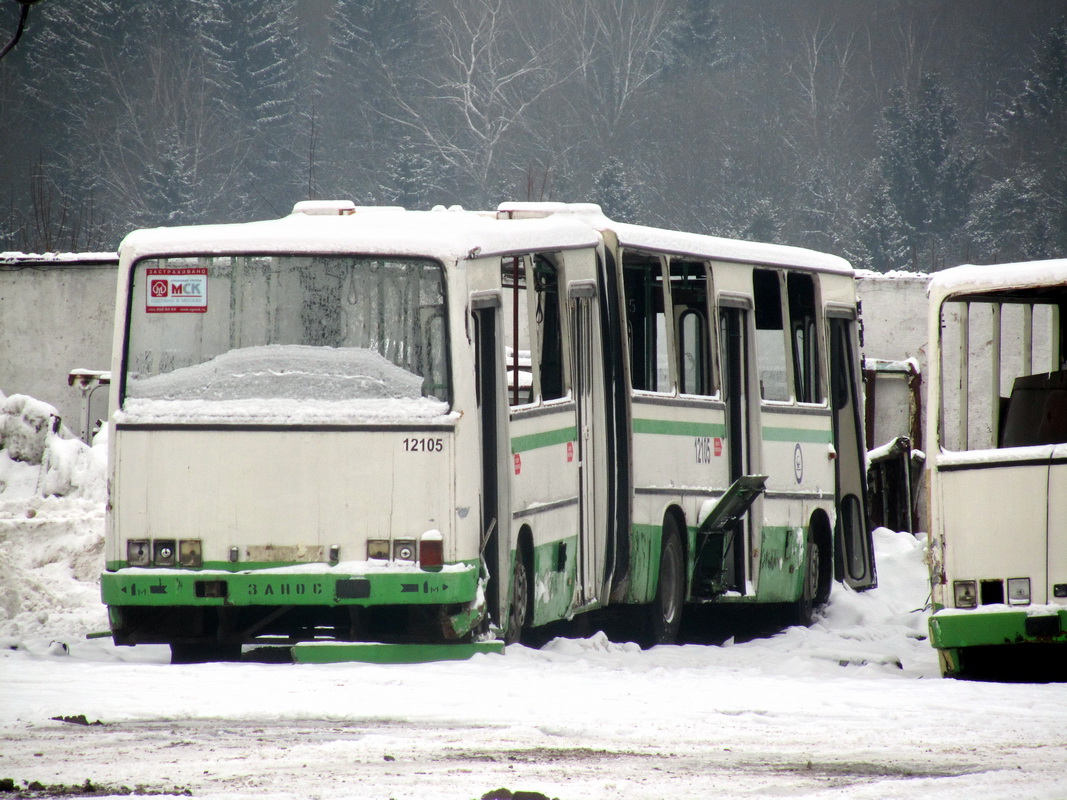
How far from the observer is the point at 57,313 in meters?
25.3

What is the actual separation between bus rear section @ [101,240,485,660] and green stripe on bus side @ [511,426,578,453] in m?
0.78

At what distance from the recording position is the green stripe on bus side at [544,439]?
12859 mm

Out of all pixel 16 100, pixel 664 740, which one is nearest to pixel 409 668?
pixel 664 740

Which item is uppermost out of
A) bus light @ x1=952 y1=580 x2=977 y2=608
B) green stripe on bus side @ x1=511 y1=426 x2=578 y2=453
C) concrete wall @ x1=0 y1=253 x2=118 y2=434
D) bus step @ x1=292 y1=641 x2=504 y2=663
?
concrete wall @ x1=0 y1=253 x2=118 y2=434

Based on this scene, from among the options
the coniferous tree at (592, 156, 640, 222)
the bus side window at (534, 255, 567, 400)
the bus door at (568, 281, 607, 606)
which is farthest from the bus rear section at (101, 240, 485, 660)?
the coniferous tree at (592, 156, 640, 222)

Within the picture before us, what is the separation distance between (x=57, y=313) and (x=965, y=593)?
15982mm

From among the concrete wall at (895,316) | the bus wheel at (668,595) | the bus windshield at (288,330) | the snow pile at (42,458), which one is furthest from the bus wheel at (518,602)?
the concrete wall at (895,316)

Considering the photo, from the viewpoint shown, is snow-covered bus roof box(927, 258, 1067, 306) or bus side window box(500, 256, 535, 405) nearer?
snow-covered bus roof box(927, 258, 1067, 306)

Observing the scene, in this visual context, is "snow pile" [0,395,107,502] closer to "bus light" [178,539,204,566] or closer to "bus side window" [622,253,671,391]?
"bus side window" [622,253,671,391]

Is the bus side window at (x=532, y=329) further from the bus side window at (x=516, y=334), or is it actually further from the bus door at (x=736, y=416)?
the bus door at (x=736, y=416)

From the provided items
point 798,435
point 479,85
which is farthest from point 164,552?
point 479,85

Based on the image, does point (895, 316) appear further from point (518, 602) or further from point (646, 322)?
point (518, 602)

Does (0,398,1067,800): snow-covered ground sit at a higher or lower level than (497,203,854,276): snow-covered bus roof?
lower

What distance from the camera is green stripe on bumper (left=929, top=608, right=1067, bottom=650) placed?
11469mm
